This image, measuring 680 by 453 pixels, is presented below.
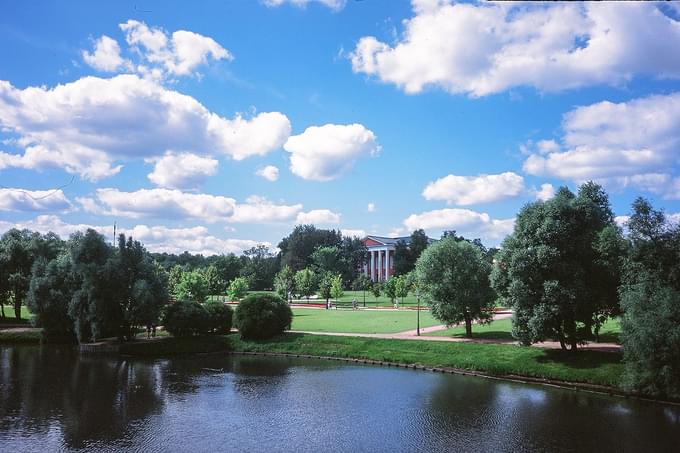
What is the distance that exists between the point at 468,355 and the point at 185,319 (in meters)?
29.1

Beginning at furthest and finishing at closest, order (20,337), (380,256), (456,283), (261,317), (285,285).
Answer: (380,256) < (285,285) < (20,337) < (261,317) < (456,283)

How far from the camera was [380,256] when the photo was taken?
15775cm

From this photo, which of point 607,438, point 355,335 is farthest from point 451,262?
point 607,438

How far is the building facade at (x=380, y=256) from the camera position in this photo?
15700 cm

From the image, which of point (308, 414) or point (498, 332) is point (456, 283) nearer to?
point (498, 332)

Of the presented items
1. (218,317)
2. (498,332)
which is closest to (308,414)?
(498,332)

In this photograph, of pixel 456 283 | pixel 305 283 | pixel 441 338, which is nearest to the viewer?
pixel 441 338

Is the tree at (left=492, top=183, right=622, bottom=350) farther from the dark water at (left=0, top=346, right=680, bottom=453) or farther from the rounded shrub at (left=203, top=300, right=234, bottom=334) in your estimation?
the rounded shrub at (left=203, top=300, right=234, bottom=334)

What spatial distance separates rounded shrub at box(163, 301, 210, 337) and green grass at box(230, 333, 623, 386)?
3867 millimetres

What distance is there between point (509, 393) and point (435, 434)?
419 inches

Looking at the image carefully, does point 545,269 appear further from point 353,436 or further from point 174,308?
point 174,308

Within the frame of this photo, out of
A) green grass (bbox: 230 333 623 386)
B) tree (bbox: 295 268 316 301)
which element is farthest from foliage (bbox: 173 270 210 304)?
tree (bbox: 295 268 316 301)

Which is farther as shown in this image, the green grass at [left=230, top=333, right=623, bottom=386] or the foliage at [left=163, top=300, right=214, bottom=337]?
the foliage at [left=163, top=300, right=214, bottom=337]

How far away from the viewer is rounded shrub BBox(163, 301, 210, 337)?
54.4 m
